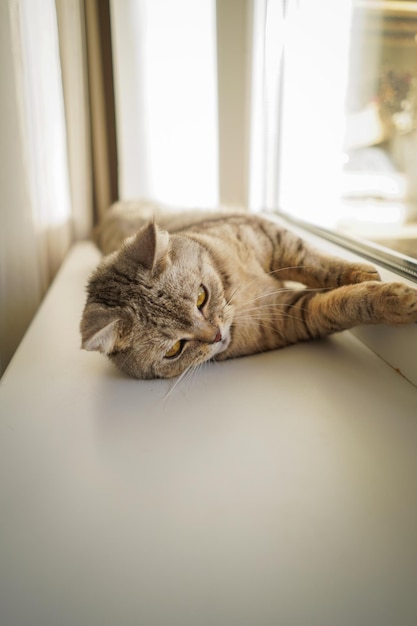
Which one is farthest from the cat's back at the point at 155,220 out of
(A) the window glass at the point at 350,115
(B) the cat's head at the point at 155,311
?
(A) the window glass at the point at 350,115

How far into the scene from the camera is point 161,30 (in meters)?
2.26

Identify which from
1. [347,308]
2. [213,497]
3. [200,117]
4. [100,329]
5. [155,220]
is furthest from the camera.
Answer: [200,117]

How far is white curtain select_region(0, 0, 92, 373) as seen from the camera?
4.59 feet

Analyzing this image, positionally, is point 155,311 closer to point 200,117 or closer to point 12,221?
point 12,221

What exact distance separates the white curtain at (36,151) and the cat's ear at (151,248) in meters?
0.54

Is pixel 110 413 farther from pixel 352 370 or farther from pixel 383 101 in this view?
pixel 383 101

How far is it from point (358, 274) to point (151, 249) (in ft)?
1.60

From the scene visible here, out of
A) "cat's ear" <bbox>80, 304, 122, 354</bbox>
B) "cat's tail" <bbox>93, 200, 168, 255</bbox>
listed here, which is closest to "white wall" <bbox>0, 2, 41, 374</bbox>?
"cat's tail" <bbox>93, 200, 168, 255</bbox>

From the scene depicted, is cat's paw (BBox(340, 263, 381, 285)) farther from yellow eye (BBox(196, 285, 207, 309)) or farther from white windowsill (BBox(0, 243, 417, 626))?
yellow eye (BBox(196, 285, 207, 309))

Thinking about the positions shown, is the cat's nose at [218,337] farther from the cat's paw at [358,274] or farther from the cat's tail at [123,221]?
the cat's tail at [123,221]

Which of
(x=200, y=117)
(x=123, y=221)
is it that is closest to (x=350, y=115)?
(x=200, y=117)

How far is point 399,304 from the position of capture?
0.88 metres

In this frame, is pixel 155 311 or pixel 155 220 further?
pixel 155 220

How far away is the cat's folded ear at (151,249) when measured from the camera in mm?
956
